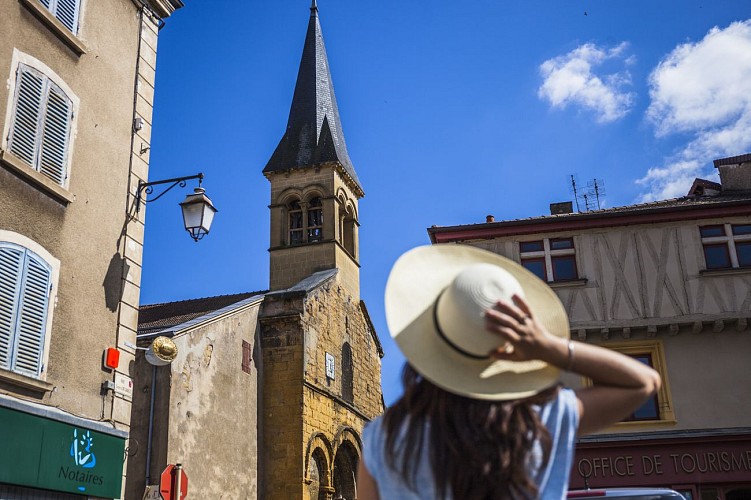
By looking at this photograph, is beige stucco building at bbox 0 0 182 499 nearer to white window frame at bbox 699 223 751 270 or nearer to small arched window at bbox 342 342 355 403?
white window frame at bbox 699 223 751 270

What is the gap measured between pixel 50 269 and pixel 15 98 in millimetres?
1980

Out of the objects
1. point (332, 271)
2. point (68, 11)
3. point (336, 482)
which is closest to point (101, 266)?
point (68, 11)

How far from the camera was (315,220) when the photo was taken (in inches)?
1088

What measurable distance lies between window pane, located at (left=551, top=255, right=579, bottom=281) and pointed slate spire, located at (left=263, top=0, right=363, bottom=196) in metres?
12.8

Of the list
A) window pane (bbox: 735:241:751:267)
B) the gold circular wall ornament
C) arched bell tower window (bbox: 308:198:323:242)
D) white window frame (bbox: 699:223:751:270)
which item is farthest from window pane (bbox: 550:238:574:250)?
arched bell tower window (bbox: 308:198:323:242)

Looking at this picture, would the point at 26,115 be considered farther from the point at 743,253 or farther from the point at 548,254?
the point at 743,253

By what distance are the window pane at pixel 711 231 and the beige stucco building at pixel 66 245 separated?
11.8m

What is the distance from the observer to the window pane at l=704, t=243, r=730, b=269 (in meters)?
16.1

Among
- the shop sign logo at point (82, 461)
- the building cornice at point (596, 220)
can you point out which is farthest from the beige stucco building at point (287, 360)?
the building cornice at point (596, 220)

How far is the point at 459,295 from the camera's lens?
1.62 m

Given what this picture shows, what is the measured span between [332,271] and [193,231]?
48.4ft

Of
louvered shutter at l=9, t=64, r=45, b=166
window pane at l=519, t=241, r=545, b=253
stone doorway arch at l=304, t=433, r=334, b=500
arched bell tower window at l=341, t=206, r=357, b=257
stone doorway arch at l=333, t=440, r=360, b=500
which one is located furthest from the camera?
arched bell tower window at l=341, t=206, r=357, b=257

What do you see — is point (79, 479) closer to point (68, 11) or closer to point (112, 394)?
point (112, 394)

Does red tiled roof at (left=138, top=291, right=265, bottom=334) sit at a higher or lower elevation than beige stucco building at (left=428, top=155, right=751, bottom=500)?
higher
